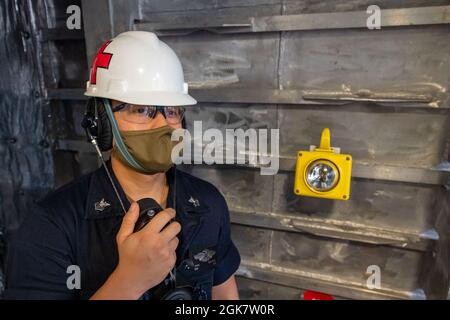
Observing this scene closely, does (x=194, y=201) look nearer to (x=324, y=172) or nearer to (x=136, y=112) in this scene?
(x=136, y=112)

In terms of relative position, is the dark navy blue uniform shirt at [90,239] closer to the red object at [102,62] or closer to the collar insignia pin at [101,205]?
the collar insignia pin at [101,205]

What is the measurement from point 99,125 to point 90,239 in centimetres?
41

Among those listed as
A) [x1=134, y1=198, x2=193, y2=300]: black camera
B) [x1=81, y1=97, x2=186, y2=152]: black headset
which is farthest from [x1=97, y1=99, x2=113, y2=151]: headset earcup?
[x1=134, y1=198, x2=193, y2=300]: black camera

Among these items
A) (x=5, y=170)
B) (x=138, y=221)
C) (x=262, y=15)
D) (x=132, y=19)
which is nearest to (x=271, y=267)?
(x=138, y=221)

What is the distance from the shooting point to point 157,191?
1.23 m

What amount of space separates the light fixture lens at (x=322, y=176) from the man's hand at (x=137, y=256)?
31.5 inches

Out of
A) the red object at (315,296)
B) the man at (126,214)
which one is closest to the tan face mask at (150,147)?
the man at (126,214)

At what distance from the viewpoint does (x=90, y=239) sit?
1.04 meters

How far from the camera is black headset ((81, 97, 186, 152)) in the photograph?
42.1 inches

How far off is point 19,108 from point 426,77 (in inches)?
90.5

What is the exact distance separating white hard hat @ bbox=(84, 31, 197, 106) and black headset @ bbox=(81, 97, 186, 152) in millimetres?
45

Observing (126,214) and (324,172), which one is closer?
(126,214)

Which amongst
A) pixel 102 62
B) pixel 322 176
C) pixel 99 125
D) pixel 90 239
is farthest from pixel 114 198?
pixel 322 176
